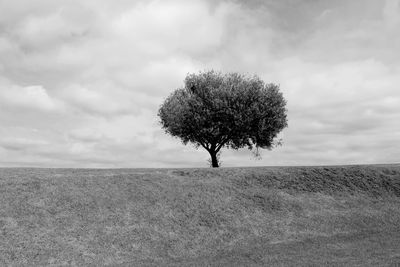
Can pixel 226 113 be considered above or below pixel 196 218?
above

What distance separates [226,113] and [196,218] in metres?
27.6

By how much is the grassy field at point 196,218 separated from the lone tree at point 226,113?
57.2 feet

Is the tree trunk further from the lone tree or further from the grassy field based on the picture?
the grassy field

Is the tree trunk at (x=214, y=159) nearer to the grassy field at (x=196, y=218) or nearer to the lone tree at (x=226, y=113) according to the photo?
the lone tree at (x=226, y=113)

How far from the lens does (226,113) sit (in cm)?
5250

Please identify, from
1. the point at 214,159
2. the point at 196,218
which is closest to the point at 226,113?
the point at 214,159

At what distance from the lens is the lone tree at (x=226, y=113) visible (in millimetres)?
52750

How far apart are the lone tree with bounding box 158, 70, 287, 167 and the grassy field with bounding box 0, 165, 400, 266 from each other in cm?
1745

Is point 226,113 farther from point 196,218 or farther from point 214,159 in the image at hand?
point 196,218

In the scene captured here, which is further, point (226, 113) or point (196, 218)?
point (226, 113)

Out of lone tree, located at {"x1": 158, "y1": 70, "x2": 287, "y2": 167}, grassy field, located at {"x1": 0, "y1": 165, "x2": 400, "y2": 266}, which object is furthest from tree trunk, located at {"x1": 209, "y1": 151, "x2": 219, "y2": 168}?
grassy field, located at {"x1": 0, "y1": 165, "x2": 400, "y2": 266}

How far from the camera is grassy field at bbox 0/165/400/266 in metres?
21.0

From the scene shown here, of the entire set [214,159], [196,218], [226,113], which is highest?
[226,113]

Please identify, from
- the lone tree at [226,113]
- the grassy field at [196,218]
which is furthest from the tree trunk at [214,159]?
the grassy field at [196,218]
